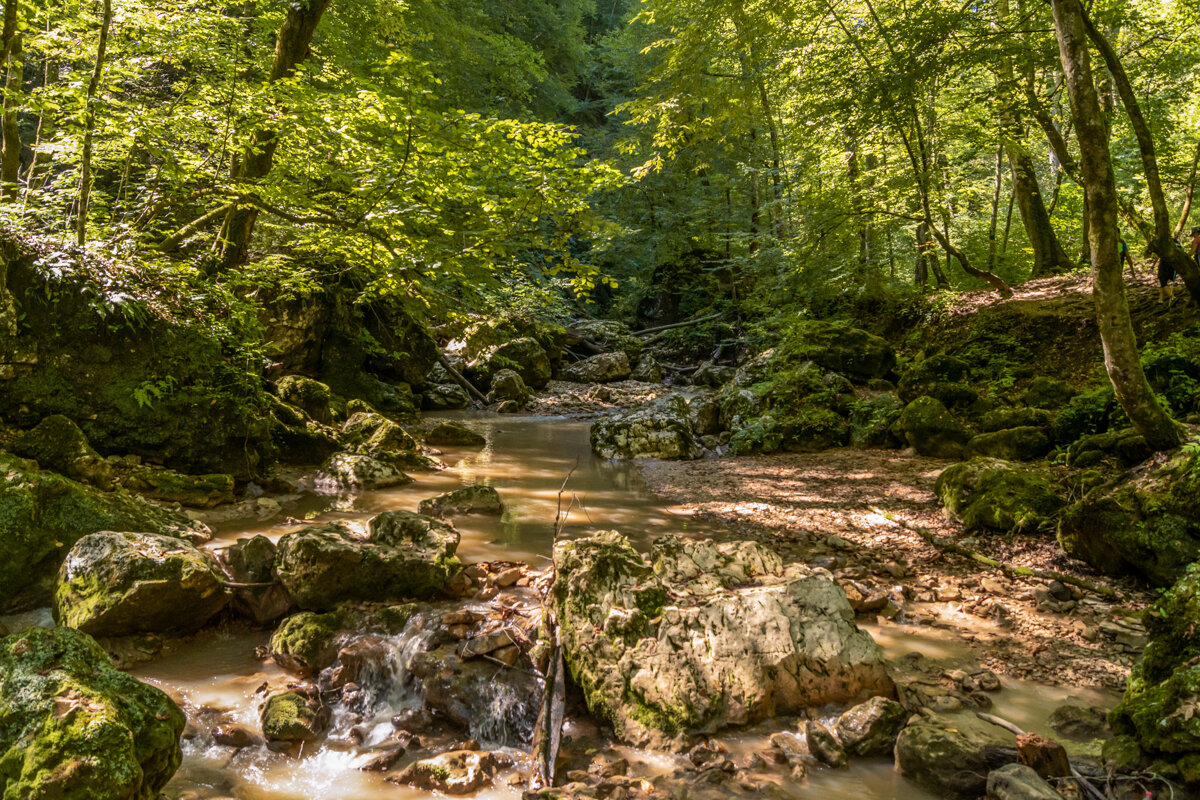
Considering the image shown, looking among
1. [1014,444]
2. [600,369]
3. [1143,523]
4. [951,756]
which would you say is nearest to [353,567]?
[951,756]

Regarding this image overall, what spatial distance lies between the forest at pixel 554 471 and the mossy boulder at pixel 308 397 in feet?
0.20

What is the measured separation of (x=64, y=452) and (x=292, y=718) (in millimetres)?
4673

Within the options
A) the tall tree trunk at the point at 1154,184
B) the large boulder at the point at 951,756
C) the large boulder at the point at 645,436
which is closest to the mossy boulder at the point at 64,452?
the large boulder at the point at 951,756

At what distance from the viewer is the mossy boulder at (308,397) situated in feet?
34.5

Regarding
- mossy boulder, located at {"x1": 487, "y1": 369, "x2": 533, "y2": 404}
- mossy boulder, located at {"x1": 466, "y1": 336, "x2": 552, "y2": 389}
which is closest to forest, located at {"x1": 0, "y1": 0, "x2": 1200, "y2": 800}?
mossy boulder, located at {"x1": 487, "y1": 369, "x2": 533, "y2": 404}

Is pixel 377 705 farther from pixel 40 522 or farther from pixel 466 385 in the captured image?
pixel 466 385

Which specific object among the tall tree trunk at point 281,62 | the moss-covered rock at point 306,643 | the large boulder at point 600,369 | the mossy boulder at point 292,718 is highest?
the tall tree trunk at point 281,62

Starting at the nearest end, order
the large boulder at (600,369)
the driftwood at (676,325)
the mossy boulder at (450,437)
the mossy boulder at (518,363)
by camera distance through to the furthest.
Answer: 1. the mossy boulder at (450,437)
2. the mossy boulder at (518,363)
3. the large boulder at (600,369)
4. the driftwood at (676,325)

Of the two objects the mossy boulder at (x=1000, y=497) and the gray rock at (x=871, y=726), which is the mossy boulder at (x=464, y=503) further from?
the mossy boulder at (x=1000, y=497)

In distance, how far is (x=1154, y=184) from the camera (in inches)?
303

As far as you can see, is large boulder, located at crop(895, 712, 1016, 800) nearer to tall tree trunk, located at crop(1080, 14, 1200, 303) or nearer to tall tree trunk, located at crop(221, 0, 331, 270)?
tall tree trunk, located at crop(1080, 14, 1200, 303)

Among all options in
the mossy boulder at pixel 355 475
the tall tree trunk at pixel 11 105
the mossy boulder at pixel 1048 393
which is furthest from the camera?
the mossy boulder at pixel 1048 393

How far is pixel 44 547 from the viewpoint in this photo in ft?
Result: 14.9

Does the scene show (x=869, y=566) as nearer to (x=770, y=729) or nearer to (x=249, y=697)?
(x=770, y=729)
